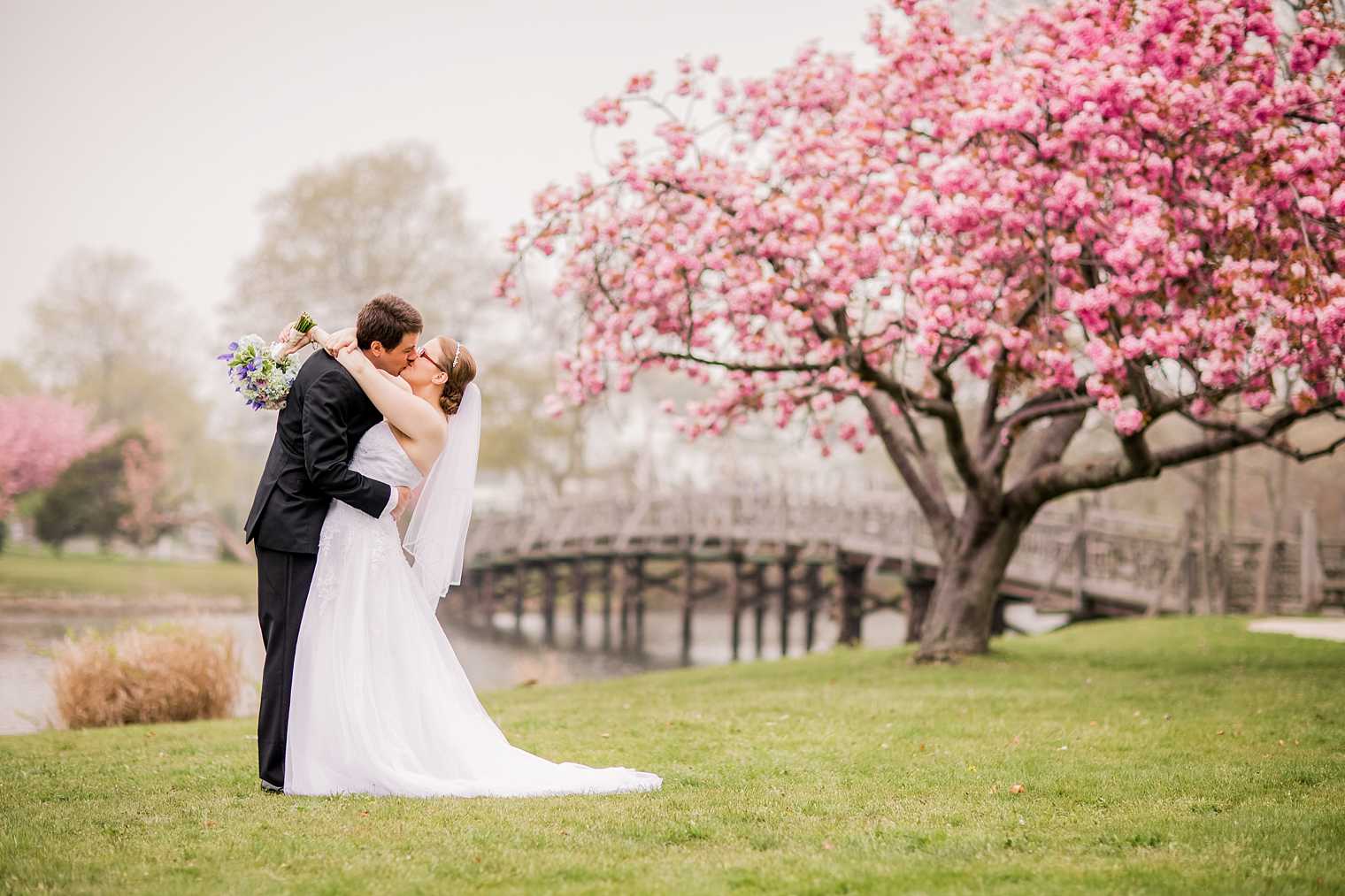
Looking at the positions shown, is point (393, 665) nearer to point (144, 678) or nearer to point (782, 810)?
point (782, 810)

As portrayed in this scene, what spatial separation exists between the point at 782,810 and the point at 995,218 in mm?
7135

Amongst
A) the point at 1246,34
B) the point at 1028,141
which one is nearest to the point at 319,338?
the point at 1028,141

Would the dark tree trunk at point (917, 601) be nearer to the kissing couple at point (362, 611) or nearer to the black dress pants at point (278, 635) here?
the kissing couple at point (362, 611)

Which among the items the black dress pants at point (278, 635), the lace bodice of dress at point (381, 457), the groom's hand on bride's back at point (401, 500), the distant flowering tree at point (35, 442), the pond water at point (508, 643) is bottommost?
the pond water at point (508, 643)

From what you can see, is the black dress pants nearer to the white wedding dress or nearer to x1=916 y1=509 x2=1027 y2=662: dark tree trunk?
the white wedding dress

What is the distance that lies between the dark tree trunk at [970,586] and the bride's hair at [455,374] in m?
8.90

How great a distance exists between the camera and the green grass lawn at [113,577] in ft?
114

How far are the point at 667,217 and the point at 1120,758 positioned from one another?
8.08m

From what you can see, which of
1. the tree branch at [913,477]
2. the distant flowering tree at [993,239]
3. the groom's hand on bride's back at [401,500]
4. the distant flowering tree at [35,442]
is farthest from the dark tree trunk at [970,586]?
the distant flowering tree at [35,442]

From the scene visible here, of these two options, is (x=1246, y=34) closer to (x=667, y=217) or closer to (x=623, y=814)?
(x=667, y=217)

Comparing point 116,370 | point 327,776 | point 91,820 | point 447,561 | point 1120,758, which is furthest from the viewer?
point 116,370

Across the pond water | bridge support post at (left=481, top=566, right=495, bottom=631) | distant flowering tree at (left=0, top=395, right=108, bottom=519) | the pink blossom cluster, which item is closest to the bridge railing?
bridge support post at (left=481, top=566, right=495, bottom=631)

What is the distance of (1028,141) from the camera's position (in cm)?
1124

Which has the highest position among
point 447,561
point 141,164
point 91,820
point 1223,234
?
point 141,164
